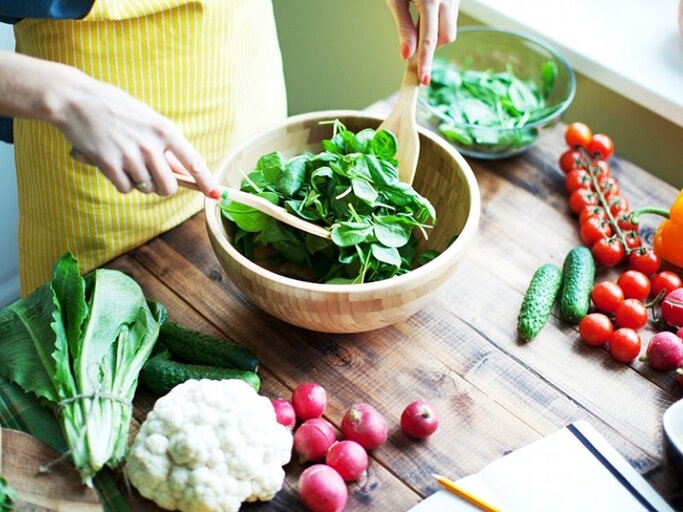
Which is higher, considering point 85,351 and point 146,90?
Result: point 146,90

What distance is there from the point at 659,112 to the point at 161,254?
1.14 m

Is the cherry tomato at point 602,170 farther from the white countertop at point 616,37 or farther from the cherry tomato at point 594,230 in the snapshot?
the white countertop at point 616,37

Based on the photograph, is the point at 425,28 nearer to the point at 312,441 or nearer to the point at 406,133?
the point at 406,133

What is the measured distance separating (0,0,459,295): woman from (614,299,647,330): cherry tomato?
19.6 inches

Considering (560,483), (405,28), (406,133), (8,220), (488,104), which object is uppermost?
(405,28)

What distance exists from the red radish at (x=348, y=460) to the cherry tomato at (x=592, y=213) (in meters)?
0.66

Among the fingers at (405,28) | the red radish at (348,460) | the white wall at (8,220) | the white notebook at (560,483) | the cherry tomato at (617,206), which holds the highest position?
the fingers at (405,28)

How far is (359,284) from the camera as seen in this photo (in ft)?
3.77

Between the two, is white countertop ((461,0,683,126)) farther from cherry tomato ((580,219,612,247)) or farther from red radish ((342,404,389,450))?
red radish ((342,404,389,450))

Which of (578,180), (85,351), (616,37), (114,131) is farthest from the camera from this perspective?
(616,37)

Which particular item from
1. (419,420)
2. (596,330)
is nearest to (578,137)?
(596,330)

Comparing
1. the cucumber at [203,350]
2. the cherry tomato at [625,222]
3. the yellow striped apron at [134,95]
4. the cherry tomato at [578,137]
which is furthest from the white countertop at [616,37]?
the cucumber at [203,350]

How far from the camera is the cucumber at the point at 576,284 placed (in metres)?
1.33

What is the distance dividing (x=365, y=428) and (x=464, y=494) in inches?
6.2
